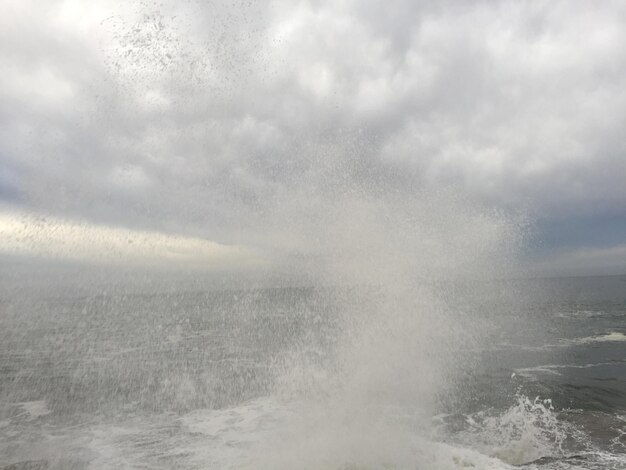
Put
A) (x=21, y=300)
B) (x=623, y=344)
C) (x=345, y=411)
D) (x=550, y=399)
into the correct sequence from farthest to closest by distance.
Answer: (x=21, y=300) < (x=623, y=344) < (x=550, y=399) < (x=345, y=411)

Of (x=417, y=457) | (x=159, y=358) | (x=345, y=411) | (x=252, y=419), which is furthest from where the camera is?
(x=159, y=358)

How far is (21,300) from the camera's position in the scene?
105m

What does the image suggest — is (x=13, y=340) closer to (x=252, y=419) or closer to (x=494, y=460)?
(x=252, y=419)

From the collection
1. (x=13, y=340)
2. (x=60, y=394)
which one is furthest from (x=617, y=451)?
(x=13, y=340)

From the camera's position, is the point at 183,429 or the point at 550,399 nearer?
the point at 183,429

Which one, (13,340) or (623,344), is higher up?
(13,340)

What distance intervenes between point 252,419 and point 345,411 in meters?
3.62

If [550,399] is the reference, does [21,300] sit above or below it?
above

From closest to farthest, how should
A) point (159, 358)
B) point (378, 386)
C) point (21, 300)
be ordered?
point (378, 386), point (159, 358), point (21, 300)

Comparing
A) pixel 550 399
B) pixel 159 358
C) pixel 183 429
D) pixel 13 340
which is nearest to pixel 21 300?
pixel 13 340

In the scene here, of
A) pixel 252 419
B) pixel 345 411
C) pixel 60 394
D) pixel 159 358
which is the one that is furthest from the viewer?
pixel 159 358

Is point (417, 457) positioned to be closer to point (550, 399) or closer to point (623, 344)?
point (550, 399)

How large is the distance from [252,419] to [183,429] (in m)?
2.39

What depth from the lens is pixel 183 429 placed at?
1417 cm
